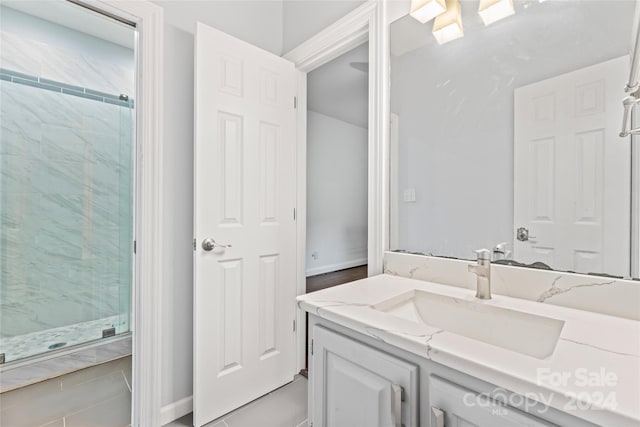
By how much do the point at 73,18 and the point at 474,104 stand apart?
2.76 meters

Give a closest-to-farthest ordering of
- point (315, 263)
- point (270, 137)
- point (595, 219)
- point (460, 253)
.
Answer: point (595, 219)
point (460, 253)
point (270, 137)
point (315, 263)

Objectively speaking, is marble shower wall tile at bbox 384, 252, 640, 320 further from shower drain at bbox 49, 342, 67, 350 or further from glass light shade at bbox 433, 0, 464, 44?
shower drain at bbox 49, 342, 67, 350

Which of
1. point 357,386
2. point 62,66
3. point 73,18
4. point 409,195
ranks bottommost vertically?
point 357,386

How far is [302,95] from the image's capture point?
2104 mm

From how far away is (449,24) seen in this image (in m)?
1.26

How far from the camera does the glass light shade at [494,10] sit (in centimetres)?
112

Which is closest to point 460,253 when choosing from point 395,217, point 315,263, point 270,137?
point 395,217

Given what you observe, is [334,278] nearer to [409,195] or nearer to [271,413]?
[271,413]

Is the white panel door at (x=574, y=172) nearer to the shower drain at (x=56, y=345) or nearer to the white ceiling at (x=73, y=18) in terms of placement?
the white ceiling at (x=73, y=18)

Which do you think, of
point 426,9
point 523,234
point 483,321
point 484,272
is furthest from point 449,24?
point 483,321

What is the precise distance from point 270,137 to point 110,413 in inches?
70.3

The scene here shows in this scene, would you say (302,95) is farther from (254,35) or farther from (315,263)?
(315,263)

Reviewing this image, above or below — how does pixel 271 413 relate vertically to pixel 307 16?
below

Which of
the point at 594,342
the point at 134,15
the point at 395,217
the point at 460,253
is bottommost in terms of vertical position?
the point at 594,342
